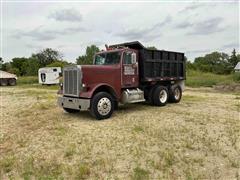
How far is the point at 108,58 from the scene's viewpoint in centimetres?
1058

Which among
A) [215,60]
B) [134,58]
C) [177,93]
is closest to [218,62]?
[215,60]

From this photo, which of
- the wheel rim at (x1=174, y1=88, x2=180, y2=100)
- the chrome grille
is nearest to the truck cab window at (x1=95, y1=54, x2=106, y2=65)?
the chrome grille

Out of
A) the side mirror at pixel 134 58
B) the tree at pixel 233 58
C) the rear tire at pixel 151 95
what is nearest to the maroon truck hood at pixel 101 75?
the side mirror at pixel 134 58

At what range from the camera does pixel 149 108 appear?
11.2 meters

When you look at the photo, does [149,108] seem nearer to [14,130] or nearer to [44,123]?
[44,123]

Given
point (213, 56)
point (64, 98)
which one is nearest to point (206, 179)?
point (64, 98)

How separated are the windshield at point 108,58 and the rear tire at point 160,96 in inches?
87.1

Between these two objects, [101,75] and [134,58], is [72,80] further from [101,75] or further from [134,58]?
[134,58]

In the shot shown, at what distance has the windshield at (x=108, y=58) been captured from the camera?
33.7ft

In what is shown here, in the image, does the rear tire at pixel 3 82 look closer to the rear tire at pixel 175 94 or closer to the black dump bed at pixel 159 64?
the black dump bed at pixel 159 64

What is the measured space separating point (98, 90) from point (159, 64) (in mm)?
3371

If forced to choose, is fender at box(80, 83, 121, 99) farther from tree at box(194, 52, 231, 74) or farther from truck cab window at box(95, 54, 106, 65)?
tree at box(194, 52, 231, 74)

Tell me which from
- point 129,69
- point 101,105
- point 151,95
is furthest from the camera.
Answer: point 151,95

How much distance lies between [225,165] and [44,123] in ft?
17.9
